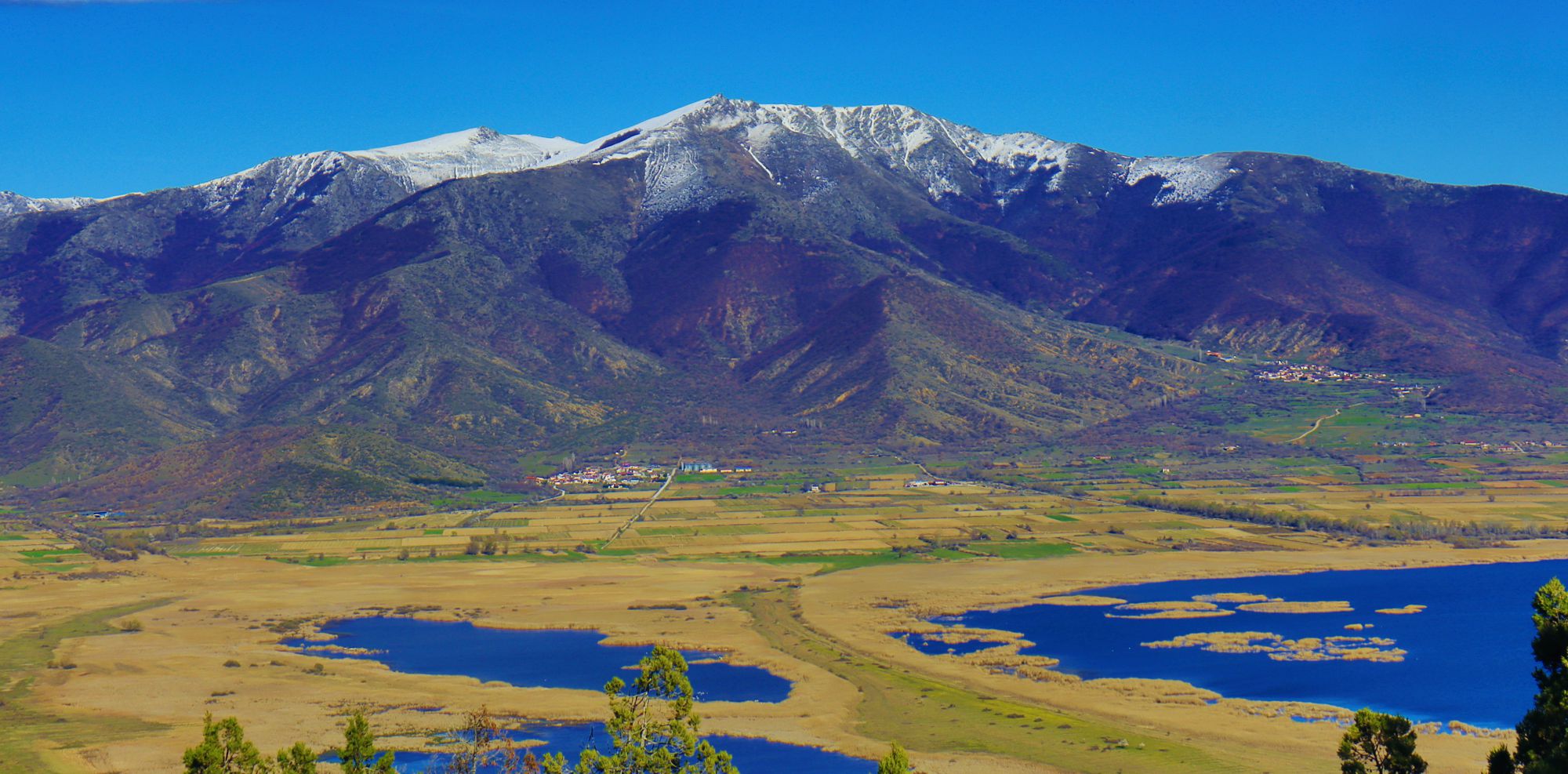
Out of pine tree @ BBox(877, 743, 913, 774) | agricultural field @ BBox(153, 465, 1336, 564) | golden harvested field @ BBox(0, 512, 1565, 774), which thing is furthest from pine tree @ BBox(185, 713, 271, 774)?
agricultural field @ BBox(153, 465, 1336, 564)

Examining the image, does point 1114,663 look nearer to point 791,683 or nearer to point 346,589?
point 791,683

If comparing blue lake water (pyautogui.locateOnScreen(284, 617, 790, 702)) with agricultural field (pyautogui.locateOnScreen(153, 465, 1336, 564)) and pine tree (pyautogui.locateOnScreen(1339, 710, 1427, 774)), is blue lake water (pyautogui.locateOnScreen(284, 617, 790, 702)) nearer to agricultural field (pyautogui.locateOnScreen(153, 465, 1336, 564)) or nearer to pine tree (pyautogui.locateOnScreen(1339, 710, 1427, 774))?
agricultural field (pyautogui.locateOnScreen(153, 465, 1336, 564))

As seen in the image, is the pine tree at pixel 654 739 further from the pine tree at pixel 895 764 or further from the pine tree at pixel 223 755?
the pine tree at pixel 223 755

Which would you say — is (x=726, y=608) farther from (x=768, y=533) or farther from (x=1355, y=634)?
(x=1355, y=634)

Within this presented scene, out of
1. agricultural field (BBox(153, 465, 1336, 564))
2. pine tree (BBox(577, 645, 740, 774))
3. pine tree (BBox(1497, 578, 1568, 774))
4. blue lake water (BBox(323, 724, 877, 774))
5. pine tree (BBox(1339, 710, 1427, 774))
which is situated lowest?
blue lake water (BBox(323, 724, 877, 774))

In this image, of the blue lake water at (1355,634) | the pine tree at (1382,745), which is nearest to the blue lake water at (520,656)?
the blue lake water at (1355,634)

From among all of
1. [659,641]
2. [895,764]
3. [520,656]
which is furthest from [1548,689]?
[520,656]
